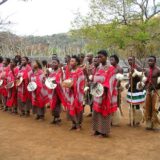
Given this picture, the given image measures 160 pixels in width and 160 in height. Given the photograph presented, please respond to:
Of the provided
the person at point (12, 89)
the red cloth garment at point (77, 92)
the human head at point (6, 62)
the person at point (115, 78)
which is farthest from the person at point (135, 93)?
the human head at point (6, 62)

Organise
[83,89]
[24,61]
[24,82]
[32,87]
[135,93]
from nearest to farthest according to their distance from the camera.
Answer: [83,89] → [135,93] → [32,87] → [24,61] → [24,82]

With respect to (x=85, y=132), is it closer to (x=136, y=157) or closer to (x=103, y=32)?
(x=136, y=157)

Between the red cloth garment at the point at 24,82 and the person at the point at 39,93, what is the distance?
38 cm

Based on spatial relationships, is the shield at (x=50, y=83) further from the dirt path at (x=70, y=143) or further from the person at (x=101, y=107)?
the person at (x=101, y=107)

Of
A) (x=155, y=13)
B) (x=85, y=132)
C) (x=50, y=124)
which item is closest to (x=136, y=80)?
(x=85, y=132)

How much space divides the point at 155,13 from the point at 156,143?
1157 cm

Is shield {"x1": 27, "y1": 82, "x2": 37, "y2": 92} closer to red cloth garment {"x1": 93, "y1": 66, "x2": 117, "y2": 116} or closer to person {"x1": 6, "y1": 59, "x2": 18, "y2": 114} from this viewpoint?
person {"x1": 6, "y1": 59, "x2": 18, "y2": 114}

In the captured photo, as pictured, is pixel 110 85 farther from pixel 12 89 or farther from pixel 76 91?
pixel 12 89

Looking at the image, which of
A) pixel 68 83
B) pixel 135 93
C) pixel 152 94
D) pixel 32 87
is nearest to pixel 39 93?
pixel 32 87

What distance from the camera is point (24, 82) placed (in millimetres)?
11461

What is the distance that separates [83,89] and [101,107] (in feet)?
3.30

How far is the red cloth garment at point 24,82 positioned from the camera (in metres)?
11.3

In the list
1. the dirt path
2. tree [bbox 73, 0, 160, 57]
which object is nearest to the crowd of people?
the dirt path

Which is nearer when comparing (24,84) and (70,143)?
(70,143)
